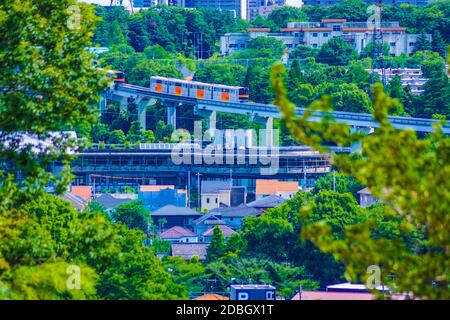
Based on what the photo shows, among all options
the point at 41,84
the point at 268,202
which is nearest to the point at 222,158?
the point at 268,202

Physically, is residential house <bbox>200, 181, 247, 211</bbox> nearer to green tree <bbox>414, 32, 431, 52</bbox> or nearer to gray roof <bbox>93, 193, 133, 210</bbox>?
gray roof <bbox>93, 193, 133, 210</bbox>

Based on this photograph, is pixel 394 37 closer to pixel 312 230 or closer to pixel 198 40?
pixel 198 40

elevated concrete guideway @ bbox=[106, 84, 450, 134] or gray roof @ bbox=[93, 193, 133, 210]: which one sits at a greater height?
elevated concrete guideway @ bbox=[106, 84, 450, 134]

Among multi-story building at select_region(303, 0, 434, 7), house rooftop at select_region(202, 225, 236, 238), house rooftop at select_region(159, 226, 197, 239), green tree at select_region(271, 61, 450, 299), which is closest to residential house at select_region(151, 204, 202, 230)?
house rooftop at select_region(159, 226, 197, 239)

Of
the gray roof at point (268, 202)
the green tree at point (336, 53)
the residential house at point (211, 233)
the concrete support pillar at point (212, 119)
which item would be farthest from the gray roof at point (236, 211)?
the green tree at point (336, 53)

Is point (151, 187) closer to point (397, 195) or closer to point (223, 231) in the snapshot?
point (223, 231)

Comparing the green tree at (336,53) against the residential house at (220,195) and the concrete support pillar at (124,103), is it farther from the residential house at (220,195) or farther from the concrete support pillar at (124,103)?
the residential house at (220,195)
